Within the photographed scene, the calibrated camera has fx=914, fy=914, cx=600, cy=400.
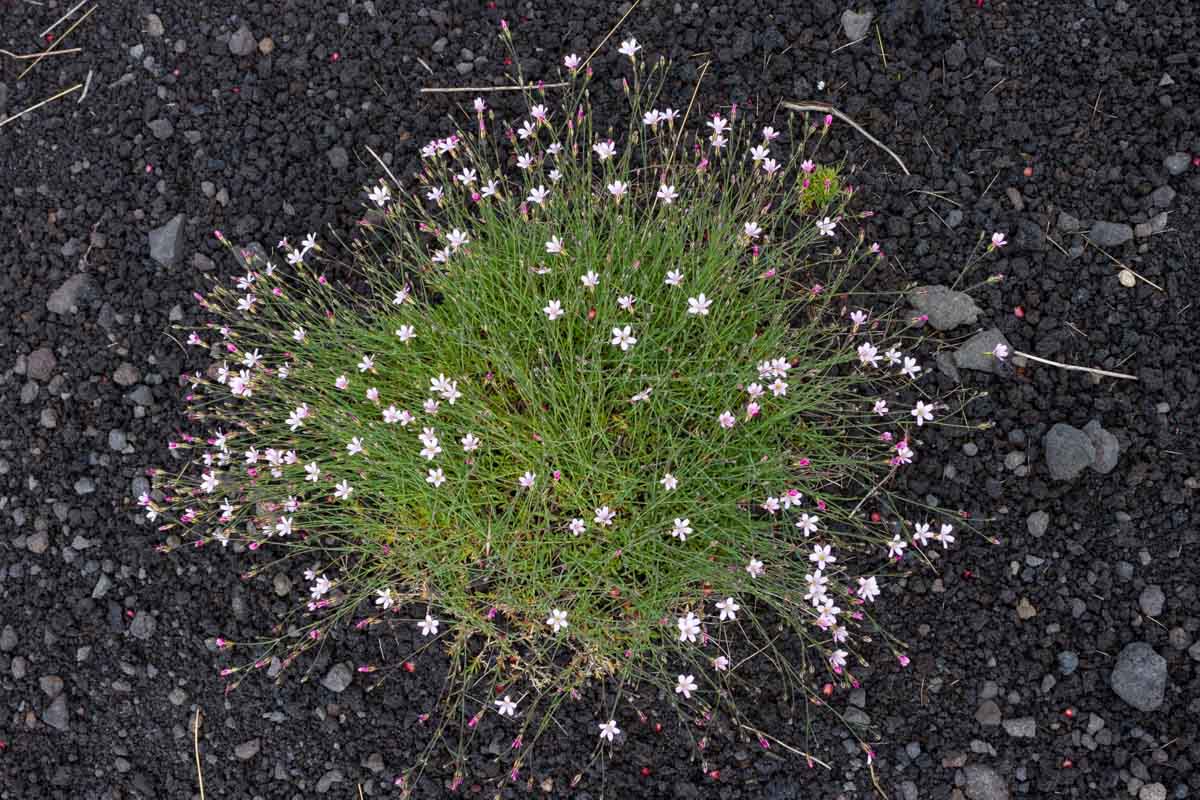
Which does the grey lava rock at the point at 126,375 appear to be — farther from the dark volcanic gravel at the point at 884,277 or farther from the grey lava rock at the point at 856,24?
the grey lava rock at the point at 856,24

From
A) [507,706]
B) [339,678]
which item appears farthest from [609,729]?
[339,678]

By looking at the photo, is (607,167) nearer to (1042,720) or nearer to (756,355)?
(756,355)

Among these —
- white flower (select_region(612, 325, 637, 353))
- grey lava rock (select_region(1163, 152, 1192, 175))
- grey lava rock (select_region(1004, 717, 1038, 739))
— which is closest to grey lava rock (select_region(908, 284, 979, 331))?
grey lava rock (select_region(1163, 152, 1192, 175))

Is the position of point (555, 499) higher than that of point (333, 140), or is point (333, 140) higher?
point (333, 140)

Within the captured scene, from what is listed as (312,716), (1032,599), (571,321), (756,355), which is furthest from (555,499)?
(1032,599)

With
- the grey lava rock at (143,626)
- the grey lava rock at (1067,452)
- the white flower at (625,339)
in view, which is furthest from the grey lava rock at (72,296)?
the grey lava rock at (1067,452)

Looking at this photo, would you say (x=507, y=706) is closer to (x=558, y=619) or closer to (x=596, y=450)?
(x=558, y=619)
